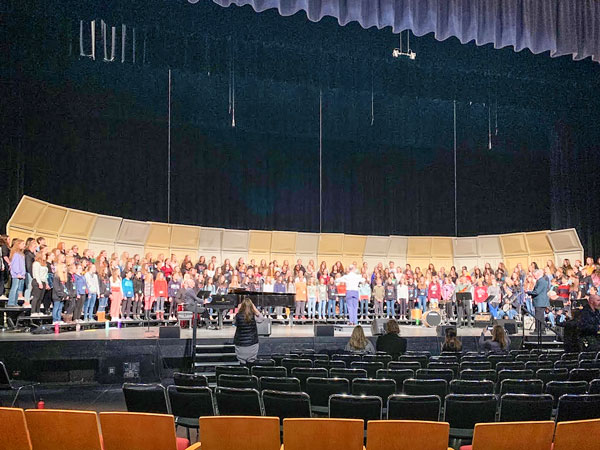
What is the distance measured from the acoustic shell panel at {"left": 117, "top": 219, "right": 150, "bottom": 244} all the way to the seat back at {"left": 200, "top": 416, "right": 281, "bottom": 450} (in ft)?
58.7

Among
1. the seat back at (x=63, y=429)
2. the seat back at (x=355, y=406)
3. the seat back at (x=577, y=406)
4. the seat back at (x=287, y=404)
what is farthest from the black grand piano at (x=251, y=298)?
the seat back at (x=63, y=429)

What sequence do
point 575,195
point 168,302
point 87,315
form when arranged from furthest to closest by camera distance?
point 575,195 → point 168,302 → point 87,315

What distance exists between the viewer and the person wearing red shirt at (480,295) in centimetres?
2100

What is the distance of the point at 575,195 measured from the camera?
22844 millimetres

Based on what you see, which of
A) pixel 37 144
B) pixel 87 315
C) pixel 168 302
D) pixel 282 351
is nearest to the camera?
pixel 282 351

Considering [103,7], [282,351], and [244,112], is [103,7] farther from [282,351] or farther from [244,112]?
[244,112]

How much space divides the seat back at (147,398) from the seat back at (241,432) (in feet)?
5.29

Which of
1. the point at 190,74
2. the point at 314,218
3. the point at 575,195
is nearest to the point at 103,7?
the point at 190,74

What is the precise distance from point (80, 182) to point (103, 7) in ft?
24.2

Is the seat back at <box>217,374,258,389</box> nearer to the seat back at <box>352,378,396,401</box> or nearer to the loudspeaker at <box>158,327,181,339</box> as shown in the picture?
the seat back at <box>352,378,396,401</box>

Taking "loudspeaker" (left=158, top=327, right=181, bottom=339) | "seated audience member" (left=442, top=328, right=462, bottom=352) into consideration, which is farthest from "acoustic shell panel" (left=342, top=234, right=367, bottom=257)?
"seated audience member" (left=442, top=328, right=462, bottom=352)

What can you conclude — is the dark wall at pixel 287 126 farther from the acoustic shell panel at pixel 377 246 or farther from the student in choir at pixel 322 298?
the student in choir at pixel 322 298

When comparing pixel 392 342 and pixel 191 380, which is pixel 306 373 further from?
pixel 392 342

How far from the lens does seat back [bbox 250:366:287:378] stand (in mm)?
8000
